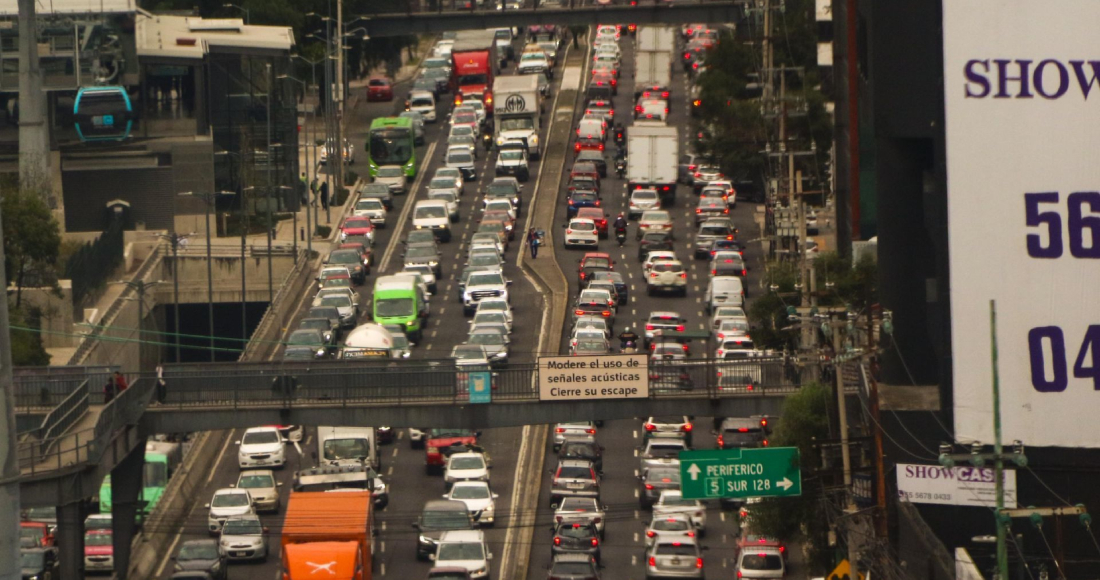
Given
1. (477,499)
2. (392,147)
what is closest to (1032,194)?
(477,499)

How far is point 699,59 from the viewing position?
418 ft

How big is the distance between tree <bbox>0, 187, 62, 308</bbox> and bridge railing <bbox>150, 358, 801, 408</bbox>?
2504 centimetres

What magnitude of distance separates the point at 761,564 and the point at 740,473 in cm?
1015

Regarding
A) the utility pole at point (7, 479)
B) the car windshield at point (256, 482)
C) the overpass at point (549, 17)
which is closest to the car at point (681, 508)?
the car windshield at point (256, 482)

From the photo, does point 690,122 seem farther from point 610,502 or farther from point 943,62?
point 943,62

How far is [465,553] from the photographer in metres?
52.9

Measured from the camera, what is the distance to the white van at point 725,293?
7962 cm

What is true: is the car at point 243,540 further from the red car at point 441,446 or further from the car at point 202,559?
the red car at point 441,446

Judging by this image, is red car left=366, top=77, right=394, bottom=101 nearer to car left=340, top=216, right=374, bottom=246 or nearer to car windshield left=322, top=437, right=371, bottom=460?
car left=340, top=216, right=374, bottom=246

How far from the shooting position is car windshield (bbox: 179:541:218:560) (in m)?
52.9

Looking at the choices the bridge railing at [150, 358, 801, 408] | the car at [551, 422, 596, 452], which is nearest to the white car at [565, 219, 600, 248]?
the car at [551, 422, 596, 452]

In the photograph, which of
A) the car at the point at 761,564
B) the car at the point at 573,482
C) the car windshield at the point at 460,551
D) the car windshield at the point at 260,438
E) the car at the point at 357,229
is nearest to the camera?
the car at the point at 761,564

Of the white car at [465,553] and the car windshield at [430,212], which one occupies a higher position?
the car windshield at [430,212]

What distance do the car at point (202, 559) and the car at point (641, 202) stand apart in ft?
156
